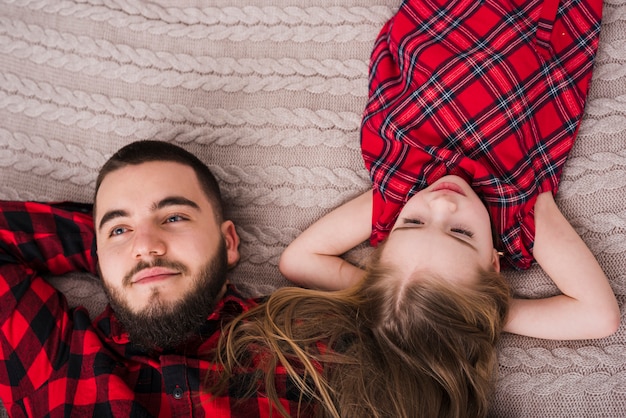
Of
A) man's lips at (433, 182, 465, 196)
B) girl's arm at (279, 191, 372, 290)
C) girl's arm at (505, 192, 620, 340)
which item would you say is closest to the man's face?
girl's arm at (279, 191, 372, 290)

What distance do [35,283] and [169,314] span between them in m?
0.47

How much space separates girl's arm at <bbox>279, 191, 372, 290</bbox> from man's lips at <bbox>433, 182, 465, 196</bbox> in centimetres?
24

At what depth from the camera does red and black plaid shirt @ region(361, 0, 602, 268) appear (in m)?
1.48

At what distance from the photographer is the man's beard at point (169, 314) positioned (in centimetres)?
134

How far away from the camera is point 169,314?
1.34 meters

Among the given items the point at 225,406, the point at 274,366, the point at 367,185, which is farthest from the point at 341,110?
the point at 225,406

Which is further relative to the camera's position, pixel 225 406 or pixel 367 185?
pixel 367 185

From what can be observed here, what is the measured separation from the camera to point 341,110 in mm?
1686

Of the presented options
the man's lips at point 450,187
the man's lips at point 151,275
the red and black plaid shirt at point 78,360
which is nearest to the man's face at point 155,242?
the man's lips at point 151,275

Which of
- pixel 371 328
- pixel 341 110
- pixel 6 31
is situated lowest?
pixel 371 328

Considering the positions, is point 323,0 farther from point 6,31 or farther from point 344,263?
point 6,31

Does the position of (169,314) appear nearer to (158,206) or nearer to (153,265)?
(153,265)

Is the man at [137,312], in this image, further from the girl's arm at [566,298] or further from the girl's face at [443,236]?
the girl's arm at [566,298]

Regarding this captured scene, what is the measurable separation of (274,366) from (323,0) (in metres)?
1.20
